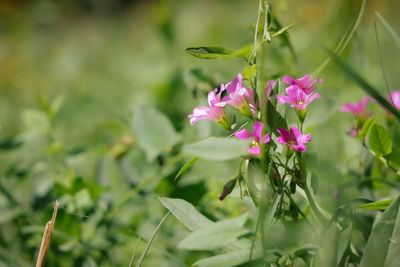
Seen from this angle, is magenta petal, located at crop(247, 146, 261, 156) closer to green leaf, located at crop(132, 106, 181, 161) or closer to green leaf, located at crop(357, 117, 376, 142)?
green leaf, located at crop(357, 117, 376, 142)

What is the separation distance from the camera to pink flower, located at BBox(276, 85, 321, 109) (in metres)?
0.46

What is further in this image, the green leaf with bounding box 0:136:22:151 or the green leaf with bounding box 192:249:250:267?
the green leaf with bounding box 0:136:22:151

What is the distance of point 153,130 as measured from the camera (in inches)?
36.6

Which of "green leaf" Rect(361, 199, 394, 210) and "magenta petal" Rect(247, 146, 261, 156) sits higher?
"magenta petal" Rect(247, 146, 261, 156)

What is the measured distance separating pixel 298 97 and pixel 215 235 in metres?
0.18

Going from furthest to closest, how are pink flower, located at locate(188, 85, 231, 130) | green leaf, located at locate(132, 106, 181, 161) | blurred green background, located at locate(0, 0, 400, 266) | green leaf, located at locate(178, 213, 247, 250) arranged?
green leaf, located at locate(132, 106, 181, 161), blurred green background, located at locate(0, 0, 400, 266), pink flower, located at locate(188, 85, 231, 130), green leaf, located at locate(178, 213, 247, 250)

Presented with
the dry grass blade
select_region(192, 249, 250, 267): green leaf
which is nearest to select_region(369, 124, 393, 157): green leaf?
select_region(192, 249, 250, 267): green leaf

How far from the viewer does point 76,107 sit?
2014 mm

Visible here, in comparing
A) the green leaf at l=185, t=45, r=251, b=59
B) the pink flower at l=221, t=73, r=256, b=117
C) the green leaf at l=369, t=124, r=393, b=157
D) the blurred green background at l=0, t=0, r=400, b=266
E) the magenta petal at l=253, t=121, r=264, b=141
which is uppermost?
the green leaf at l=185, t=45, r=251, b=59

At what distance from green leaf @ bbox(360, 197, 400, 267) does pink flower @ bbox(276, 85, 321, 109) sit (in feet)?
0.43

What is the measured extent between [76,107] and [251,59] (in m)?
1.65

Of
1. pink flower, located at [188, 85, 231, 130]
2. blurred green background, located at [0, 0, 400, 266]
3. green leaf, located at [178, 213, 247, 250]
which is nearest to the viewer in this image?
green leaf, located at [178, 213, 247, 250]

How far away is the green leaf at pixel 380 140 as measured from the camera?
54cm

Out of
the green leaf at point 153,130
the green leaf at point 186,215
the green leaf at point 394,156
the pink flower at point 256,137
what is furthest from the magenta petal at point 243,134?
the green leaf at point 153,130
